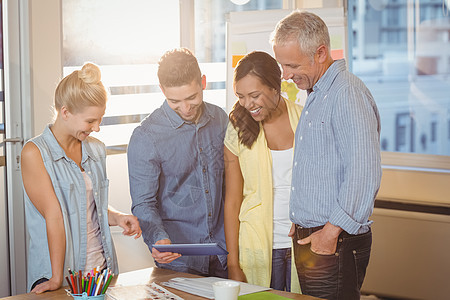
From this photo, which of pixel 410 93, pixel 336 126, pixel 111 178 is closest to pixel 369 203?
pixel 336 126

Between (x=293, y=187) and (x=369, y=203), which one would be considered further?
(x=293, y=187)

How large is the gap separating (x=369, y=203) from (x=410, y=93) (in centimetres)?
211

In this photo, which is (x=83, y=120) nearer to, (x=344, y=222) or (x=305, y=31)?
(x=305, y=31)

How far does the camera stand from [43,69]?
3.04m

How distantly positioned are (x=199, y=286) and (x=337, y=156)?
609 millimetres

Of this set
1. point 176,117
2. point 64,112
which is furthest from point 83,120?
point 176,117

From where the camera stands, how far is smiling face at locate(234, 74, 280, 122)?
232 centimetres

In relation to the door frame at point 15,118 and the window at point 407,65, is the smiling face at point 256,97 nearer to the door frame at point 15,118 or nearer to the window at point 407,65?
the door frame at point 15,118

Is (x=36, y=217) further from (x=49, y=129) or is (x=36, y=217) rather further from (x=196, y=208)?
(x=196, y=208)

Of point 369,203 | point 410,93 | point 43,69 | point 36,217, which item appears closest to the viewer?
point 369,203

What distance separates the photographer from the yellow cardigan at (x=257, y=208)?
2.34m

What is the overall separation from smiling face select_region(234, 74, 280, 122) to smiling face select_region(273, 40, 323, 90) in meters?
0.23

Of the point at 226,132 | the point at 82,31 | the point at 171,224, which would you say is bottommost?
the point at 171,224

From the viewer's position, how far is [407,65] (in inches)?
153
